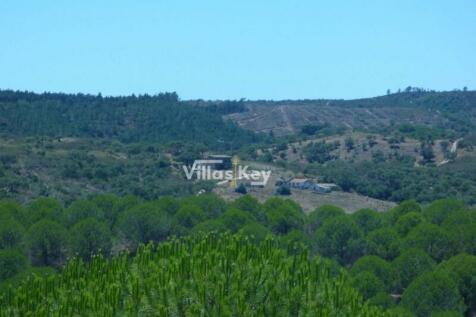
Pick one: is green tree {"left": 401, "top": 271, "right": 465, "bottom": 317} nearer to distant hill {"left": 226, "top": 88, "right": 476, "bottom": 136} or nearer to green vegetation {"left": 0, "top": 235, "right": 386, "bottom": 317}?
green vegetation {"left": 0, "top": 235, "right": 386, "bottom": 317}

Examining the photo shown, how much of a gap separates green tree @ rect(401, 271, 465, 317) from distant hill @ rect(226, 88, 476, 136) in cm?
8748

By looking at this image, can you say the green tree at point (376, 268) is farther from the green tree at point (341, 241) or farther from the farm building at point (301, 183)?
the farm building at point (301, 183)

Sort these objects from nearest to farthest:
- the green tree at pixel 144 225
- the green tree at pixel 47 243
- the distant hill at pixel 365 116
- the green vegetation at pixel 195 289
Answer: the green vegetation at pixel 195 289
the green tree at pixel 47 243
the green tree at pixel 144 225
the distant hill at pixel 365 116

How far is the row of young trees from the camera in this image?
99.9 feet

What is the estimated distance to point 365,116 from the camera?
138500mm

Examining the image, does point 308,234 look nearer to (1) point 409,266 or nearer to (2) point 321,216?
(2) point 321,216

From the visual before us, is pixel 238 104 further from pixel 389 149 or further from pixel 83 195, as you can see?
pixel 83 195

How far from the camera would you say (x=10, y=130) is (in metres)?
102

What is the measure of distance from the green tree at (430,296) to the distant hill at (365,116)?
287ft

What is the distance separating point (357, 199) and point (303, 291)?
165ft

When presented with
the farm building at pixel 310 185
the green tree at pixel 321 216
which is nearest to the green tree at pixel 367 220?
the green tree at pixel 321 216

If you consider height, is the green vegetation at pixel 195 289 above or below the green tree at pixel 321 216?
above

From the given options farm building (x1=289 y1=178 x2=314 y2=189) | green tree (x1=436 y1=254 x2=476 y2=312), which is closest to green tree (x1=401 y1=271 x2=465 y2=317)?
green tree (x1=436 y1=254 x2=476 y2=312)

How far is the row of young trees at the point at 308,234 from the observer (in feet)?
99.9
